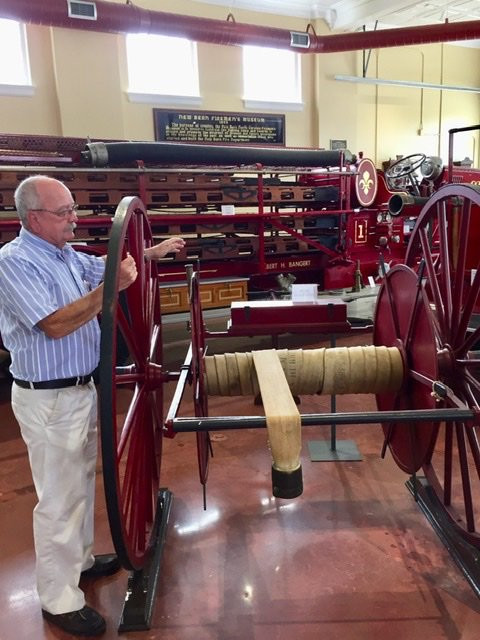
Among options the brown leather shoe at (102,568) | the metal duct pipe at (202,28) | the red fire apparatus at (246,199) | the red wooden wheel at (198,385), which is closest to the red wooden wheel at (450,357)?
the red wooden wheel at (198,385)

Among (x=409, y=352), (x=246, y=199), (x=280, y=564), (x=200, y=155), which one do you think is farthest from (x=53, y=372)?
(x=246, y=199)

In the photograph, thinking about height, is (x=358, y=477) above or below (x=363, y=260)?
below

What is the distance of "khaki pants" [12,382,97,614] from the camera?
1.86 metres

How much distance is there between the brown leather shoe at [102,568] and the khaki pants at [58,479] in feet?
1.04

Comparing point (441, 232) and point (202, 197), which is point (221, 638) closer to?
point (441, 232)

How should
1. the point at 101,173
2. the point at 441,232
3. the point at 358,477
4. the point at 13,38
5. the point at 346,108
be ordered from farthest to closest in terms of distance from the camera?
the point at 346,108 → the point at 13,38 → the point at 101,173 → the point at 358,477 → the point at 441,232

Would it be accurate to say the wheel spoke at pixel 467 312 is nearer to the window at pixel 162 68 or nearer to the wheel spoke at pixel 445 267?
the wheel spoke at pixel 445 267

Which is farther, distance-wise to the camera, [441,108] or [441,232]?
[441,108]

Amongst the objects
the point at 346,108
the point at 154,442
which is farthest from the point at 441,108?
the point at 154,442

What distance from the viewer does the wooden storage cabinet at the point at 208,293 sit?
504 cm

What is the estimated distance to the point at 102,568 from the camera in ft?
7.57

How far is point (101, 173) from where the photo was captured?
4.85 m

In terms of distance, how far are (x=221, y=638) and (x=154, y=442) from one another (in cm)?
94

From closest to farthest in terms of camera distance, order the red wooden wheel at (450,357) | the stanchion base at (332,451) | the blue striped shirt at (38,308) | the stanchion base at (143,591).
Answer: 1. the blue striped shirt at (38,308)
2. the stanchion base at (143,591)
3. the red wooden wheel at (450,357)
4. the stanchion base at (332,451)
